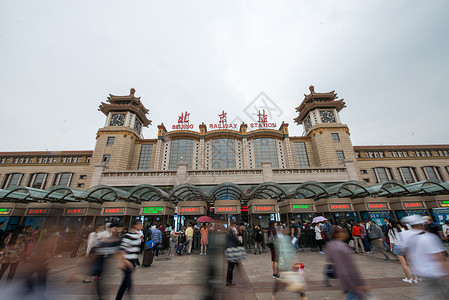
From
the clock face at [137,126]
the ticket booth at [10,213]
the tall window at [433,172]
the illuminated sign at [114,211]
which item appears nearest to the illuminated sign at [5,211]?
the ticket booth at [10,213]

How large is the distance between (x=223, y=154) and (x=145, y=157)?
1423 centimetres

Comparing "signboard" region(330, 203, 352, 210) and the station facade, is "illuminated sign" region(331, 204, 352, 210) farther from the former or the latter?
the station facade

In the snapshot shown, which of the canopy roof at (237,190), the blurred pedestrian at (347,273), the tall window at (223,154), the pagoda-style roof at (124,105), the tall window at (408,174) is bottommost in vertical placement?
the blurred pedestrian at (347,273)

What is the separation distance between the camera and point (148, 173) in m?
25.3

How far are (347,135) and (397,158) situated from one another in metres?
11.2

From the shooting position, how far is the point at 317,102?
39.3 meters

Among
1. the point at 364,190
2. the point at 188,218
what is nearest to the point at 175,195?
the point at 188,218

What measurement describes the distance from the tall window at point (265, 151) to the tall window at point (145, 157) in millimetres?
19058

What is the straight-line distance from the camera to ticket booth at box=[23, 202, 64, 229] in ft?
53.7

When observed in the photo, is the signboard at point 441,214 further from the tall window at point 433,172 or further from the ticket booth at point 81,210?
the ticket booth at point 81,210

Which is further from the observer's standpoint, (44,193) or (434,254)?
(44,193)

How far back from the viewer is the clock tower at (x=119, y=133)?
3309 cm

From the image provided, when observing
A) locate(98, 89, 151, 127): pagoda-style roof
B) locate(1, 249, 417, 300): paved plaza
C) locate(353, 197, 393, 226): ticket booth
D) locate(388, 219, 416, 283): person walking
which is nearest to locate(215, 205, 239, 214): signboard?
locate(1, 249, 417, 300): paved plaza

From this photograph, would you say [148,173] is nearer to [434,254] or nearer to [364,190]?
[364,190]
